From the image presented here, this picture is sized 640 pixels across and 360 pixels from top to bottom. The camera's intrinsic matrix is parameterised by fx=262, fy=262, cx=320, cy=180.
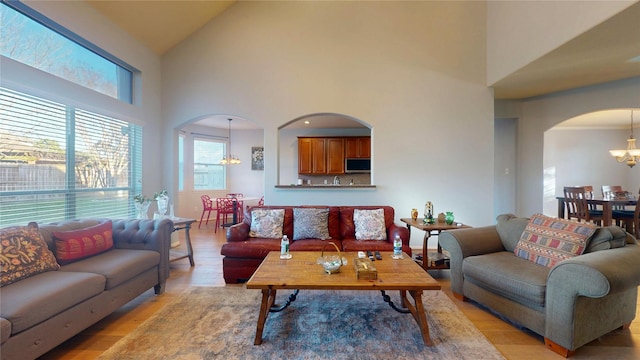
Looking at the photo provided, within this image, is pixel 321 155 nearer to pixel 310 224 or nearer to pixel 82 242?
pixel 310 224

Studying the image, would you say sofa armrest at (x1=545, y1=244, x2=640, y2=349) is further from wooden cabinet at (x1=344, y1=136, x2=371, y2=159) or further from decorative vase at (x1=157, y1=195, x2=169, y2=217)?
wooden cabinet at (x1=344, y1=136, x2=371, y2=159)

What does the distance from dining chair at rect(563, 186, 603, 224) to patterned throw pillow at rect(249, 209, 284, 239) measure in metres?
5.94

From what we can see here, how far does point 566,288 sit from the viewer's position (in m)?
1.78

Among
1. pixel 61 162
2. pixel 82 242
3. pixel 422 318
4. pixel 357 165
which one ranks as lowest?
pixel 422 318

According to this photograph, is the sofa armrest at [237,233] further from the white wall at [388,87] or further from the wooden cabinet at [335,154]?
the wooden cabinet at [335,154]

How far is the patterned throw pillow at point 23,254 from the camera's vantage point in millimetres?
1825

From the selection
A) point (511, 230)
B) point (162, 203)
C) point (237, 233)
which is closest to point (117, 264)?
point (237, 233)

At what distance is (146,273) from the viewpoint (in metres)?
2.60

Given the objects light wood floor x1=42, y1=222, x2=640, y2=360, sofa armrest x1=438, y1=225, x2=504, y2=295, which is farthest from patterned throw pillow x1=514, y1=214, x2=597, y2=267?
light wood floor x1=42, y1=222, x2=640, y2=360

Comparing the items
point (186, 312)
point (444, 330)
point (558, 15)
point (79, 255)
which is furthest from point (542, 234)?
point (79, 255)

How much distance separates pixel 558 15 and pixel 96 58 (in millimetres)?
5801

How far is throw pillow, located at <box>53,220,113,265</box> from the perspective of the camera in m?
2.26

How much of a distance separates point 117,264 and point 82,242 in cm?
42

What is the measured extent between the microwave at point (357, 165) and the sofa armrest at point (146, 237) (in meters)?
5.08
